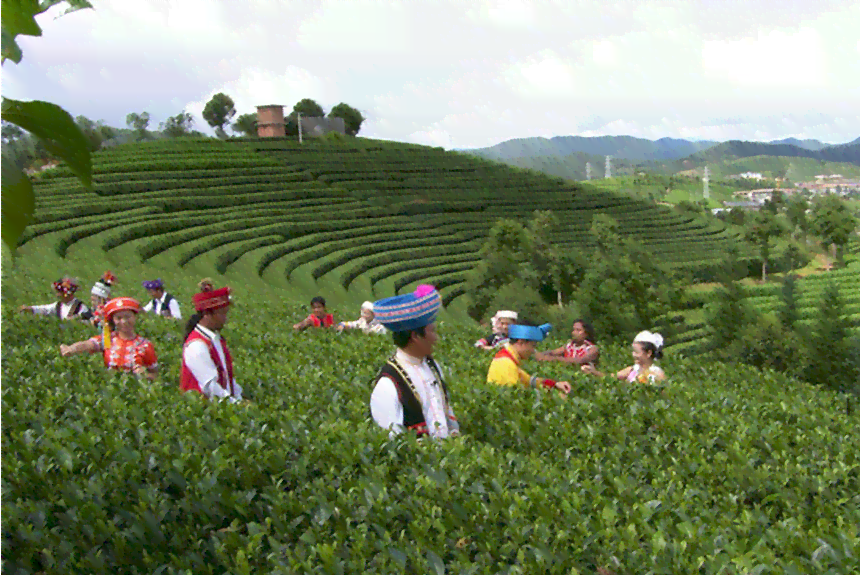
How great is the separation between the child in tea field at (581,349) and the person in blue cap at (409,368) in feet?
15.5

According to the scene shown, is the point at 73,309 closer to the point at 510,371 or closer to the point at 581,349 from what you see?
the point at 581,349

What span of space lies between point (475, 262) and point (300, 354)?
32228 millimetres

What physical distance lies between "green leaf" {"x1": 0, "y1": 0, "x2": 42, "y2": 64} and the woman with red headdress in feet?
16.7

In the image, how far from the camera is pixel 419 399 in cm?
409

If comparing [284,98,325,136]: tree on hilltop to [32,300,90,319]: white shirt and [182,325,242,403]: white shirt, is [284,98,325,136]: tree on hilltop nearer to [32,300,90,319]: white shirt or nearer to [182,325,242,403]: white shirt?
[32,300,90,319]: white shirt

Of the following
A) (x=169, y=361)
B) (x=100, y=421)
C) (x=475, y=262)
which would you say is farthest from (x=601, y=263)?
(x=100, y=421)

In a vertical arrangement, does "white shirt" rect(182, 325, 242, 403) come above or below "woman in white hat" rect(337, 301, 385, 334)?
above

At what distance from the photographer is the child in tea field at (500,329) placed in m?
8.40

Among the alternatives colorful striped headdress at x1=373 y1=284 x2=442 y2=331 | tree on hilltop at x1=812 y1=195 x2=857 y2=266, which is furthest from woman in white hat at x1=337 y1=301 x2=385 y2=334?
tree on hilltop at x1=812 y1=195 x2=857 y2=266

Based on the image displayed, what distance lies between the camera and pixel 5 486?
395 centimetres

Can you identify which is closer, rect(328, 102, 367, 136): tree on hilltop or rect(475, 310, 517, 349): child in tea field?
rect(475, 310, 517, 349): child in tea field

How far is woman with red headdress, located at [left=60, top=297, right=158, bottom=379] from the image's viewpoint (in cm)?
605

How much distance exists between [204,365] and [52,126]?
424cm

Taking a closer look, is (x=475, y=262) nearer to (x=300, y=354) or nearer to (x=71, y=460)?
(x=300, y=354)
